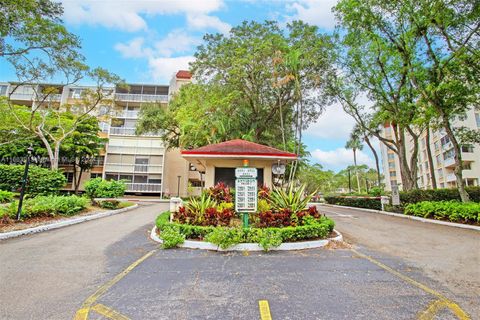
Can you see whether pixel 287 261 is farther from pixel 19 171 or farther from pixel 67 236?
pixel 19 171

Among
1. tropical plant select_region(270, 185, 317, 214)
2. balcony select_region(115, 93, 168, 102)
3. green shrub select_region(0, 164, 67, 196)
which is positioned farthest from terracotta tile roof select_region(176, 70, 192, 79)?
tropical plant select_region(270, 185, 317, 214)

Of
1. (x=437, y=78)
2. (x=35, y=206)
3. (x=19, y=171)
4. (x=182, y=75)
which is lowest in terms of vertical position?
(x=35, y=206)

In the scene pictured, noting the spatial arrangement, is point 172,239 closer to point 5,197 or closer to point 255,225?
point 255,225

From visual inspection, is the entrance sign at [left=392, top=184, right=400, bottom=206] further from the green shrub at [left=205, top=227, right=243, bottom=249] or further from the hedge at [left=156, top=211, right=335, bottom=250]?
the green shrub at [left=205, top=227, right=243, bottom=249]

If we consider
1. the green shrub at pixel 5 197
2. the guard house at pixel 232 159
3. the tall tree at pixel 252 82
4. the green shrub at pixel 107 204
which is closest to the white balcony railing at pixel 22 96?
the tall tree at pixel 252 82

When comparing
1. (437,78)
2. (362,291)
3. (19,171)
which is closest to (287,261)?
(362,291)

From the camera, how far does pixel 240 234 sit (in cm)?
593

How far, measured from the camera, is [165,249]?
19.3 ft

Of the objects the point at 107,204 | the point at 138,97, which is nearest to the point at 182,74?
the point at 138,97

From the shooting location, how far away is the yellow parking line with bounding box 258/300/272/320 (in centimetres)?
285

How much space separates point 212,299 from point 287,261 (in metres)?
2.15

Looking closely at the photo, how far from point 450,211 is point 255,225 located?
919cm

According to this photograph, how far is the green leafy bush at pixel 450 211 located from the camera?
965cm

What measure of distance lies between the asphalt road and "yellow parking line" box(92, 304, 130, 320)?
0.04 feet
